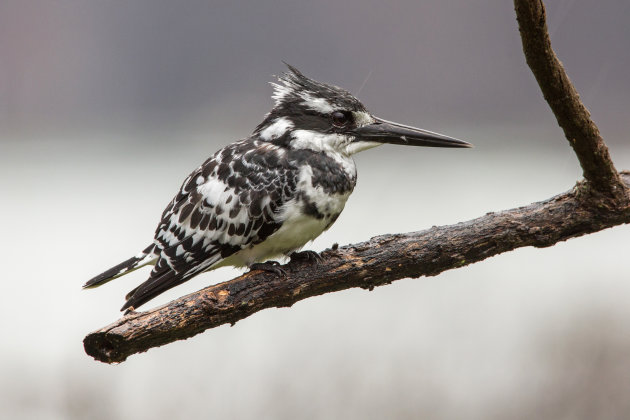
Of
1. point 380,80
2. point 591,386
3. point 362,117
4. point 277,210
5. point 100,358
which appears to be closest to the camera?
point 100,358

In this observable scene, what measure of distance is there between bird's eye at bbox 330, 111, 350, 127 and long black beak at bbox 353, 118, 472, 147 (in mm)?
37

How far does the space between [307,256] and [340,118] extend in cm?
38

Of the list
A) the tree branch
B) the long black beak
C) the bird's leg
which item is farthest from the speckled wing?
the tree branch

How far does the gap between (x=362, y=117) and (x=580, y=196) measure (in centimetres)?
61

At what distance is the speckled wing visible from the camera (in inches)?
72.8

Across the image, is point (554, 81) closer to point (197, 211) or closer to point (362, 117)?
point (362, 117)

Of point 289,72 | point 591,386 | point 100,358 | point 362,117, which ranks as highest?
point 289,72

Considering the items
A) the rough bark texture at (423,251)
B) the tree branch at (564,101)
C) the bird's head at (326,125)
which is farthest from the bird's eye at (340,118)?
the tree branch at (564,101)

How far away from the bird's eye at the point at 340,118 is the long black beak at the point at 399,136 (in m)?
0.04

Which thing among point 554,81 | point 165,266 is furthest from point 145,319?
point 554,81

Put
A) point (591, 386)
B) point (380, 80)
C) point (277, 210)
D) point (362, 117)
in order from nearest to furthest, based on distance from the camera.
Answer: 1. point (277, 210)
2. point (362, 117)
3. point (591, 386)
4. point (380, 80)

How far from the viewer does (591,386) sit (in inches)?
118

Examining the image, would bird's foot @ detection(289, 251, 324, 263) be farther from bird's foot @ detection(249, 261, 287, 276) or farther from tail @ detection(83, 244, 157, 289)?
tail @ detection(83, 244, 157, 289)

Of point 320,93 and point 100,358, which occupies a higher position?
point 320,93
